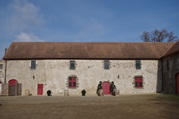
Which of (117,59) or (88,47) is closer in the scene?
(117,59)

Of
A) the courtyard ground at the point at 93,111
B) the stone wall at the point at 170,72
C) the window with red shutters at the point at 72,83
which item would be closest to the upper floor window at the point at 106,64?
the window with red shutters at the point at 72,83

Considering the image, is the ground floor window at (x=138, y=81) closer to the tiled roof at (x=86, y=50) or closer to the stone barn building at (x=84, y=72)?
the stone barn building at (x=84, y=72)

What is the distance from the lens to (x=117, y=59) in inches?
978

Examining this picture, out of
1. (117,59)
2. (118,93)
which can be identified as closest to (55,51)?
(117,59)

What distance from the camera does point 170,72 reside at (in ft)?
73.3

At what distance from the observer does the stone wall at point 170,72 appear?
21033 millimetres

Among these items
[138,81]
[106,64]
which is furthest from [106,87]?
[138,81]

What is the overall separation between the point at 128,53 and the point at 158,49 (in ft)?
14.3

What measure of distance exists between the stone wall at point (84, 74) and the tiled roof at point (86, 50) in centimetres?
68

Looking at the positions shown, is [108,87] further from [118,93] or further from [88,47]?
[88,47]

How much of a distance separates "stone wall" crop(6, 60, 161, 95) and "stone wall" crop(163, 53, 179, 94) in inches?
42.3

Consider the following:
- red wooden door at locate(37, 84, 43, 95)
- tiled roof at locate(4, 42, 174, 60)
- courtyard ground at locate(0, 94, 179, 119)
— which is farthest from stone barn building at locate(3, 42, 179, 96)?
courtyard ground at locate(0, 94, 179, 119)

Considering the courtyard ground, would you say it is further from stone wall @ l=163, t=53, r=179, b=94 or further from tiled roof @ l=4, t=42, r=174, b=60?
tiled roof @ l=4, t=42, r=174, b=60

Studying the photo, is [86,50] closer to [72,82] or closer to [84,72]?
[84,72]
